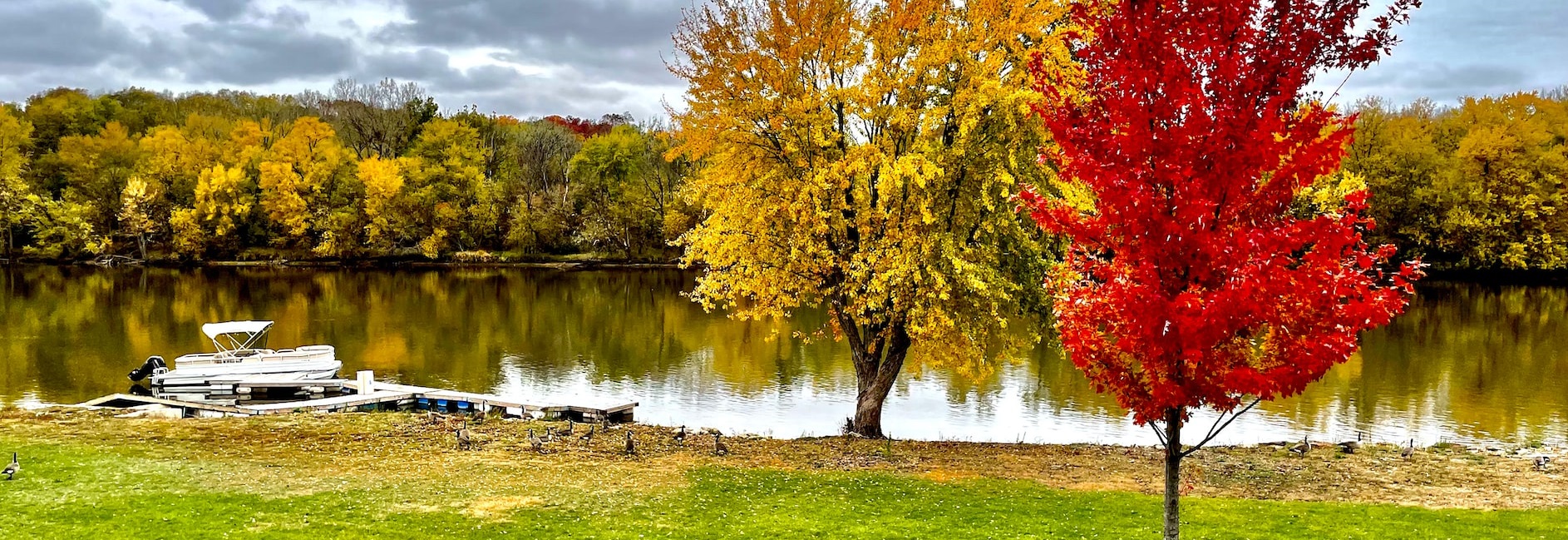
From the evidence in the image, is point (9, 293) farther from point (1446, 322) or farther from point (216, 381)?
point (1446, 322)

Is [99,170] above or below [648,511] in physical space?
above

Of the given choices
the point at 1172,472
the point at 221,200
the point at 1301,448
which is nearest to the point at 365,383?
the point at 1301,448

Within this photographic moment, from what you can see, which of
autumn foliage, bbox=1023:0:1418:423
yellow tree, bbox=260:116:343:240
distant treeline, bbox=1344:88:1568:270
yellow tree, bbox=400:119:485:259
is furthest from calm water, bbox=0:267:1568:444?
yellow tree, bbox=400:119:485:259

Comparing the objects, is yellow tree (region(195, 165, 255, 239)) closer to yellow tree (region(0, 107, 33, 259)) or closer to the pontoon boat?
yellow tree (region(0, 107, 33, 259))

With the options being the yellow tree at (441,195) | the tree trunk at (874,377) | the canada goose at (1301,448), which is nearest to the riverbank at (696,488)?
the canada goose at (1301,448)

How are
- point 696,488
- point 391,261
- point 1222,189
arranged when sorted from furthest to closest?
point 391,261
point 696,488
point 1222,189

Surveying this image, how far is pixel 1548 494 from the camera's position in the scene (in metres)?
18.4

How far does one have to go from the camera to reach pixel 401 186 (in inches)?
3829

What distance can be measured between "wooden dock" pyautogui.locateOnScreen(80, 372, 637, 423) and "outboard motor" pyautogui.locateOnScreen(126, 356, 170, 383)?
5.90ft

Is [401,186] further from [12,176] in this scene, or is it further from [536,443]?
[536,443]

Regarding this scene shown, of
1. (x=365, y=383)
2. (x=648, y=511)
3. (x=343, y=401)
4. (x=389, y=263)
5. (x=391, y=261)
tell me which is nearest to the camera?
(x=648, y=511)

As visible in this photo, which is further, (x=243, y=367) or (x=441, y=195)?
(x=441, y=195)

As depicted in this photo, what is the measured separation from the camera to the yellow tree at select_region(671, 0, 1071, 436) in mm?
22375

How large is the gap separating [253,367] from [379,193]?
215 ft
